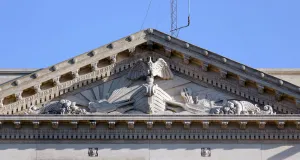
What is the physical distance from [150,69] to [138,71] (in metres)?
0.46

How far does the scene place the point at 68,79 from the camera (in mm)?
54812

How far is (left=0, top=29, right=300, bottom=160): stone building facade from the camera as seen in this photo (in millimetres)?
53625

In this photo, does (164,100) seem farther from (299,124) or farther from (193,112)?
(299,124)

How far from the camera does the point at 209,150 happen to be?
53.7 m

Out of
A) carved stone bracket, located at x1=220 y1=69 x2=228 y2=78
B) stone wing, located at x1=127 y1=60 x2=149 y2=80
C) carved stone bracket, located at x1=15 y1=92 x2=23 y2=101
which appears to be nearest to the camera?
carved stone bracket, located at x1=15 y1=92 x2=23 y2=101

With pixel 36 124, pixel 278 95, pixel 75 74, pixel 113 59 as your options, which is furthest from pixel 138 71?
pixel 278 95

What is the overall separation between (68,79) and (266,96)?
6.36 m

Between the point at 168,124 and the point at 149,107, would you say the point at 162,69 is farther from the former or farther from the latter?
the point at 168,124

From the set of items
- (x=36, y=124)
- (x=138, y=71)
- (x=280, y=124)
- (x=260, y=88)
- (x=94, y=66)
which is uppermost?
(x=94, y=66)

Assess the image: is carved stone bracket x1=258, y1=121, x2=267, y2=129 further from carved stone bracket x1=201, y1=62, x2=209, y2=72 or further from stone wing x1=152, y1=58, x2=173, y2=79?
stone wing x1=152, y1=58, x2=173, y2=79

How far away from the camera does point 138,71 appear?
5500cm

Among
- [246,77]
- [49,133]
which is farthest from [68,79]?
[246,77]

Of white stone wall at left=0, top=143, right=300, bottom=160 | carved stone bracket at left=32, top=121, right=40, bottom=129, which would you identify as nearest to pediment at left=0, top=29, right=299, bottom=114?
carved stone bracket at left=32, top=121, right=40, bottom=129

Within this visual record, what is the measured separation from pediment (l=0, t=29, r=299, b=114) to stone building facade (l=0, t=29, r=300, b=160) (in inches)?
1.3
